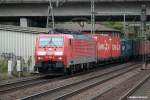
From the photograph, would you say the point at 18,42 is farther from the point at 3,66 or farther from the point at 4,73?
the point at 4,73

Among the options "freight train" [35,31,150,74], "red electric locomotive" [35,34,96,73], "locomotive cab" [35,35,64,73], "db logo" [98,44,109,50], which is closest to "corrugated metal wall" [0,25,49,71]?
"freight train" [35,31,150,74]

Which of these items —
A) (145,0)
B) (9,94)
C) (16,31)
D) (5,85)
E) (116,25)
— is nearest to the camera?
(9,94)

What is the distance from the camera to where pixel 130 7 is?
198 ft

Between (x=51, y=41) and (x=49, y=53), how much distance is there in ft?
2.70

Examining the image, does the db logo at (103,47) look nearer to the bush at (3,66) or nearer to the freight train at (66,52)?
the freight train at (66,52)

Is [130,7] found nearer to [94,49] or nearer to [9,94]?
[94,49]

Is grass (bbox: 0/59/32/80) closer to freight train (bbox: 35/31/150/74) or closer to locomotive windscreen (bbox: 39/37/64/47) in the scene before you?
freight train (bbox: 35/31/150/74)

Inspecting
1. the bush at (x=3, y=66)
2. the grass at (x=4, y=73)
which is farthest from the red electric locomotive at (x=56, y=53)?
the bush at (x=3, y=66)

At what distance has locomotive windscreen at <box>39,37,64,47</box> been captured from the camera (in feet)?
101

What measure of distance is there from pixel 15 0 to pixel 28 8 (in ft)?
9.45

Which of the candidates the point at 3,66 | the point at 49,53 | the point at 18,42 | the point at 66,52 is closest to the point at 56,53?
the point at 49,53

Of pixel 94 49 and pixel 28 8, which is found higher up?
pixel 28 8

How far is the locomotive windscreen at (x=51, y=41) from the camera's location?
101 feet

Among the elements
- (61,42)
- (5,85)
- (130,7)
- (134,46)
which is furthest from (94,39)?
(134,46)
